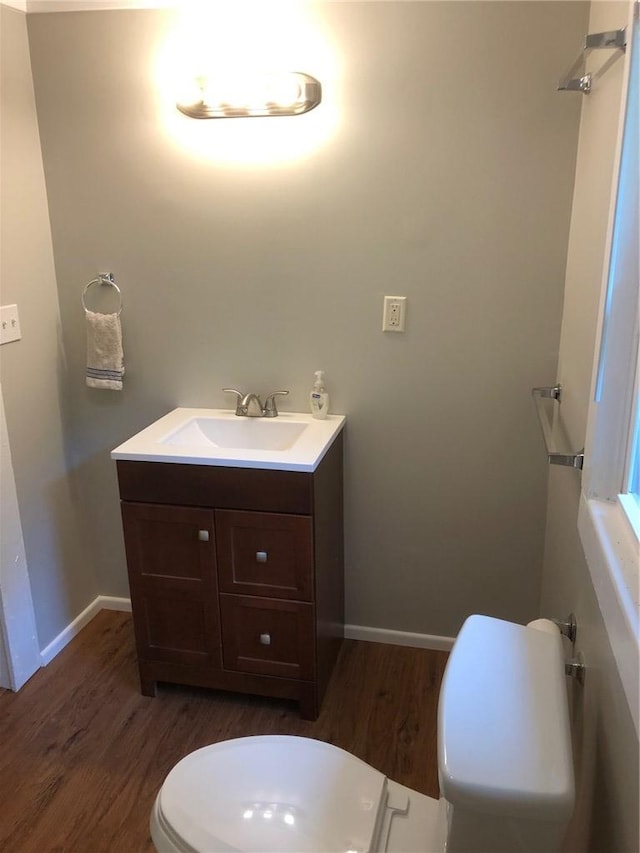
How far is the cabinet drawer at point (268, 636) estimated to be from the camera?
2004 millimetres

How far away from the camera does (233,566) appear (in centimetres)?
200

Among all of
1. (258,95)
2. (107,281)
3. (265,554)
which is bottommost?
(265,554)

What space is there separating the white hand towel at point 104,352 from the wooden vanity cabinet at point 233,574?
462 mm

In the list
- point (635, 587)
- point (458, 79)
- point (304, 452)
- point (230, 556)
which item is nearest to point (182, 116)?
point (458, 79)

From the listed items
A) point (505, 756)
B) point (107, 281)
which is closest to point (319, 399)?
point (107, 281)

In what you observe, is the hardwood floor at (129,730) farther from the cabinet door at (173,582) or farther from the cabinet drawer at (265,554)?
the cabinet drawer at (265,554)

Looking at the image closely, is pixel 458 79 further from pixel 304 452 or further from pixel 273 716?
pixel 273 716

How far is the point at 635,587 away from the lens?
99 centimetres

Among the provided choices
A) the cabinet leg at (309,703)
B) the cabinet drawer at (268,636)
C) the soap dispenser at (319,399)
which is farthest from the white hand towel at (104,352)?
the cabinet leg at (309,703)

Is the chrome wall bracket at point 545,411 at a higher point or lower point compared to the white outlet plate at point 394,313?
lower

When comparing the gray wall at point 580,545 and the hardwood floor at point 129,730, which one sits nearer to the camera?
the gray wall at point 580,545

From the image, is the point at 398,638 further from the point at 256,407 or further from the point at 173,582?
the point at 256,407

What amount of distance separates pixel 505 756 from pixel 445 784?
0.10 meters

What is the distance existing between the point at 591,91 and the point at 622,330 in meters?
0.80
